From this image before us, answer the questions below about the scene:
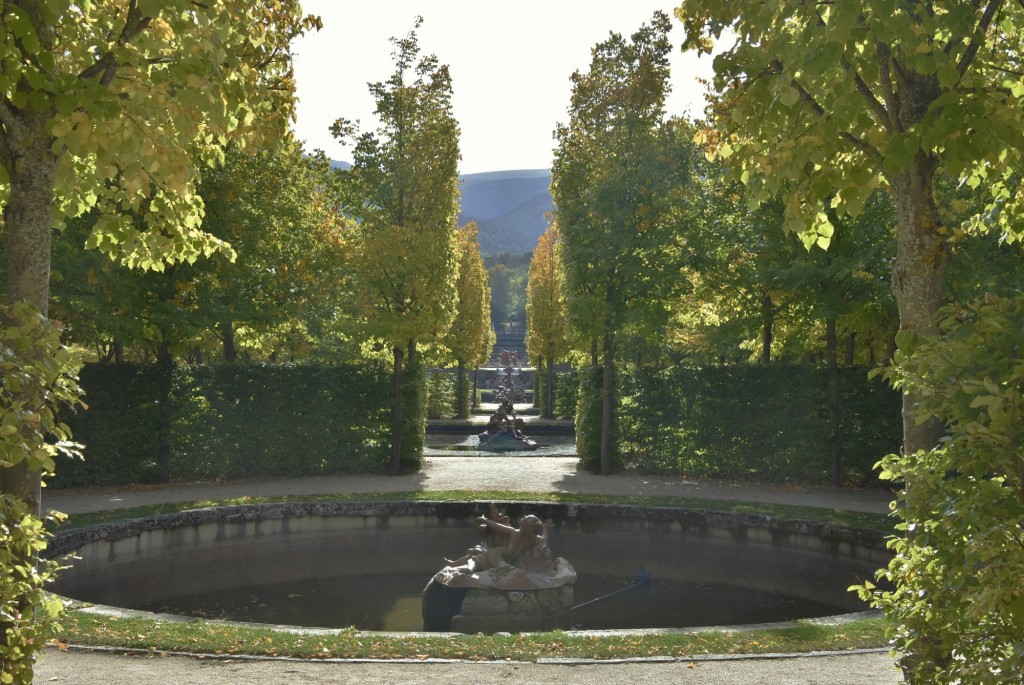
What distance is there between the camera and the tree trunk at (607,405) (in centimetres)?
2495

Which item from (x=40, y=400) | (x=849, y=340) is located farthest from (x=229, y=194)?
(x=40, y=400)

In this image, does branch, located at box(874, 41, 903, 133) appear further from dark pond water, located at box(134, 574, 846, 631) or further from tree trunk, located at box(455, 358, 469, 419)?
tree trunk, located at box(455, 358, 469, 419)

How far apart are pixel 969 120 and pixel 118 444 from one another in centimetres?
1989

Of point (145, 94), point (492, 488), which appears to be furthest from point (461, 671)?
point (492, 488)

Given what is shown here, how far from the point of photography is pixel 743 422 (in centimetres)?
2353

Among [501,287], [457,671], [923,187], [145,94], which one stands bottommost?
[457,671]

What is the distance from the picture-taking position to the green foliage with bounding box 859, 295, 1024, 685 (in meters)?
4.77

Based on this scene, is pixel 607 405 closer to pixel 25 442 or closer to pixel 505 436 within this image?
pixel 505 436

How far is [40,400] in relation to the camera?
5.24m

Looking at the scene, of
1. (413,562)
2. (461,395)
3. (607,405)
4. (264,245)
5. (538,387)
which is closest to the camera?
(413,562)

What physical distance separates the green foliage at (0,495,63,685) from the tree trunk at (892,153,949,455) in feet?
17.7

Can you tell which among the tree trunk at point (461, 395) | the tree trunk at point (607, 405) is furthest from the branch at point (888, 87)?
the tree trunk at point (461, 395)

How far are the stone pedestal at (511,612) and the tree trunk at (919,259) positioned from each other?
6.62 meters

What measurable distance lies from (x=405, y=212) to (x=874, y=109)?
60.3 feet
